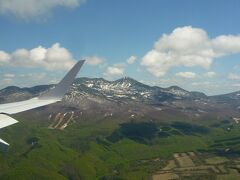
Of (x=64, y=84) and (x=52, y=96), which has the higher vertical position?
(x=64, y=84)

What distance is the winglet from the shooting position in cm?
3662

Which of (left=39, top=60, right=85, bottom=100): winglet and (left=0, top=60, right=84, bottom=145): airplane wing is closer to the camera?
(left=39, top=60, right=85, bottom=100): winglet

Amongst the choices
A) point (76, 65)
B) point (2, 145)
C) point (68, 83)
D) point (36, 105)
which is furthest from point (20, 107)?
point (2, 145)

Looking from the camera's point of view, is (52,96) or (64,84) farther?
(52,96)

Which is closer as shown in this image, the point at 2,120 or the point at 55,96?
the point at 2,120

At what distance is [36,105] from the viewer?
40312mm

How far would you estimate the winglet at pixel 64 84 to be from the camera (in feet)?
120

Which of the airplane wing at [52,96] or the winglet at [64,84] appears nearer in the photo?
the winglet at [64,84]

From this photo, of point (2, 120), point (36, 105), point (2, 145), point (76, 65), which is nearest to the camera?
point (2, 145)

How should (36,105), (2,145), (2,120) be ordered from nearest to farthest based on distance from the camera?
(2,145) → (2,120) → (36,105)

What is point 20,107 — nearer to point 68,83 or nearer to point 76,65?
point 68,83

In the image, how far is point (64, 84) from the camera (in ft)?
128

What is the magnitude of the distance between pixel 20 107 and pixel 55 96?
4.26 m

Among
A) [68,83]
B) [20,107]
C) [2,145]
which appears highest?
[68,83]
